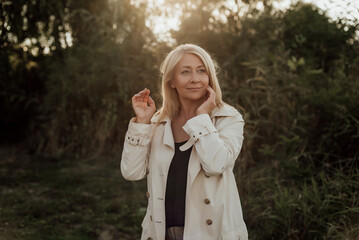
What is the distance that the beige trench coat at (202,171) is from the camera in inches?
81.0

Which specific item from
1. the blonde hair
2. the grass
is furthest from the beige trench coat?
the grass

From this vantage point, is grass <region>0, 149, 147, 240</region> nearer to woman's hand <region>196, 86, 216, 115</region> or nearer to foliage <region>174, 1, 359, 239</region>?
foliage <region>174, 1, 359, 239</region>

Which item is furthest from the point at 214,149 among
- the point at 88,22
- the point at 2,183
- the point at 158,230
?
the point at 88,22

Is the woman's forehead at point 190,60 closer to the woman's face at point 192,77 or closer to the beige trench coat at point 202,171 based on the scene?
the woman's face at point 192,77

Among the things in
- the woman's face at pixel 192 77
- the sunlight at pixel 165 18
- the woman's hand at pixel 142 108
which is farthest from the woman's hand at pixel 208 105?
the sunlight at pixel 165 18

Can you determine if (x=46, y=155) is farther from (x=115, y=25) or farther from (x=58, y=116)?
(x=115, y=25)

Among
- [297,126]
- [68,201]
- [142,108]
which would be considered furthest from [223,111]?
[68,201]

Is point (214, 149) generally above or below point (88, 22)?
below

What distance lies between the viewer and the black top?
2.19m

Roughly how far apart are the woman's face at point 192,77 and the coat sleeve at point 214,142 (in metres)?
0.28

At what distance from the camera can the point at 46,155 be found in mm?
7688

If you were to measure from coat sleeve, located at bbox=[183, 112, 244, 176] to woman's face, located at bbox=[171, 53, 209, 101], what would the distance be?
0.28 m

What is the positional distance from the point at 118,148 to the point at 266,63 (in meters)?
3.56

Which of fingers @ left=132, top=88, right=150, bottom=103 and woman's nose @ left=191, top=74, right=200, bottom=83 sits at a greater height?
woman's nose @ left=191, top=74, right=200, bottom=83
